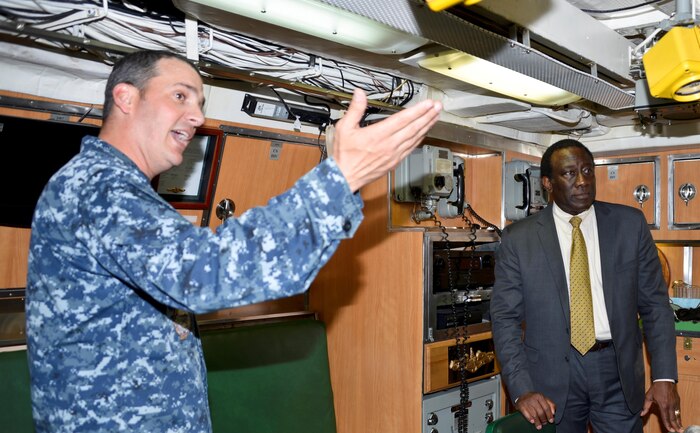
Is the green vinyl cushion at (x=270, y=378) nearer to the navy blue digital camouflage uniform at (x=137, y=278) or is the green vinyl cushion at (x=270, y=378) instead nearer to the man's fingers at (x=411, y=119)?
the navy blue digital camouflage uniform at (x=137, y=278)

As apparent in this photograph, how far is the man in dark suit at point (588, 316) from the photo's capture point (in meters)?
2.51

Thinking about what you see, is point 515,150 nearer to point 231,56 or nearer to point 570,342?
point 570,342

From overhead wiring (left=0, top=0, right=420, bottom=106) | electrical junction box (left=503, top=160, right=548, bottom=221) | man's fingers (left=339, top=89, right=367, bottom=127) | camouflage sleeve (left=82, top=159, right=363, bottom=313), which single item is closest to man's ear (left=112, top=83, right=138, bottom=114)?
camouflage sleeve (left=82, top=159, right=363, bottom=313)

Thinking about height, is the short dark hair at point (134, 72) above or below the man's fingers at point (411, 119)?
above

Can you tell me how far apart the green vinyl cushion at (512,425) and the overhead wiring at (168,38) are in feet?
5.51

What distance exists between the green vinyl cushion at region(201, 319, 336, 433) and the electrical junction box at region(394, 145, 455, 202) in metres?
0.94

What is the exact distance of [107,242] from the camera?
979 mm

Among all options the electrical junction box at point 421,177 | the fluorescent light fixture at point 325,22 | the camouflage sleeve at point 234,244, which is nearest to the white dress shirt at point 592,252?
the electrical junction box at point 421,177

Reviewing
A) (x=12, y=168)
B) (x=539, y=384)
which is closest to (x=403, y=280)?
(x=539, y=384)

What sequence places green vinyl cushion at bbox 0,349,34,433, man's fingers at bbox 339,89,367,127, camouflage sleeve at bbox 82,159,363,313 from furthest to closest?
green vinyl cushion at bbox 0,349,34,433 < man's fingers at bbox 339,89,367,127 < camouflage sleeve at bbox 82,159,363,313

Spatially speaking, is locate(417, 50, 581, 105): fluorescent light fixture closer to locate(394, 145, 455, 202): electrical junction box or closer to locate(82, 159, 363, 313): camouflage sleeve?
locate(394, 145, 455, 202): electrical junction box

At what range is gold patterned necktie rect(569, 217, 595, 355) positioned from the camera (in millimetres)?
2531

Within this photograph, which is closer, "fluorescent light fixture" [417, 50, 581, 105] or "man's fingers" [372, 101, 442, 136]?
"man's fingers" [372, 101, 442, 136]

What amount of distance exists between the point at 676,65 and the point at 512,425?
1.46m
